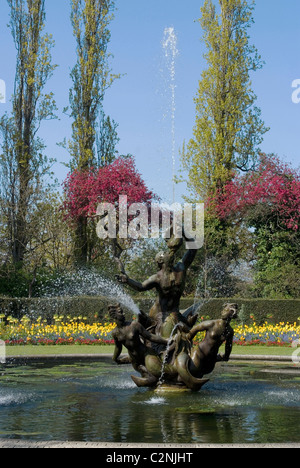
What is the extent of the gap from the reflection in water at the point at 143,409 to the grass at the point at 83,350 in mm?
3010

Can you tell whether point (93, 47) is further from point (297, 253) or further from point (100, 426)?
point (100, 426)

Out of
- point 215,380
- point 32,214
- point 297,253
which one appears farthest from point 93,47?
point 215,380

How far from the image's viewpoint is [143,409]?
816 centimetres

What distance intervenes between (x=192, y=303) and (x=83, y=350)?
219 inches

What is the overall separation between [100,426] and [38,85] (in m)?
24.8

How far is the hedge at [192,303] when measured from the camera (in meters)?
20.2

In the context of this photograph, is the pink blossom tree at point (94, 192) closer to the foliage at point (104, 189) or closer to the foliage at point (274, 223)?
the foliage at point (104, 189)

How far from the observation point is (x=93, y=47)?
1230 inches

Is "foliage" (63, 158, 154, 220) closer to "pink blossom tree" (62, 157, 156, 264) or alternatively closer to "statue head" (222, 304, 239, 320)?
"pink blossom tree" (62, 157, 156, 264)

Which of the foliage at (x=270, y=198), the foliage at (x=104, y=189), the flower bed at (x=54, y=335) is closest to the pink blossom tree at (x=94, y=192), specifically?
the foliage at (x=104, y=189)

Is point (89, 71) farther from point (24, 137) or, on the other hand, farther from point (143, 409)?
point (143, 409)

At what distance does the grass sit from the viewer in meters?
14.9

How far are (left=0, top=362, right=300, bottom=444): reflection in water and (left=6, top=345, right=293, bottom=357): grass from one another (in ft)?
9.88

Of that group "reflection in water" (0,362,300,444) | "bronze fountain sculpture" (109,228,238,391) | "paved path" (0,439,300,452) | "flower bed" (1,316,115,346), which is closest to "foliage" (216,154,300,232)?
"flower bed" (1,316,115,346)
